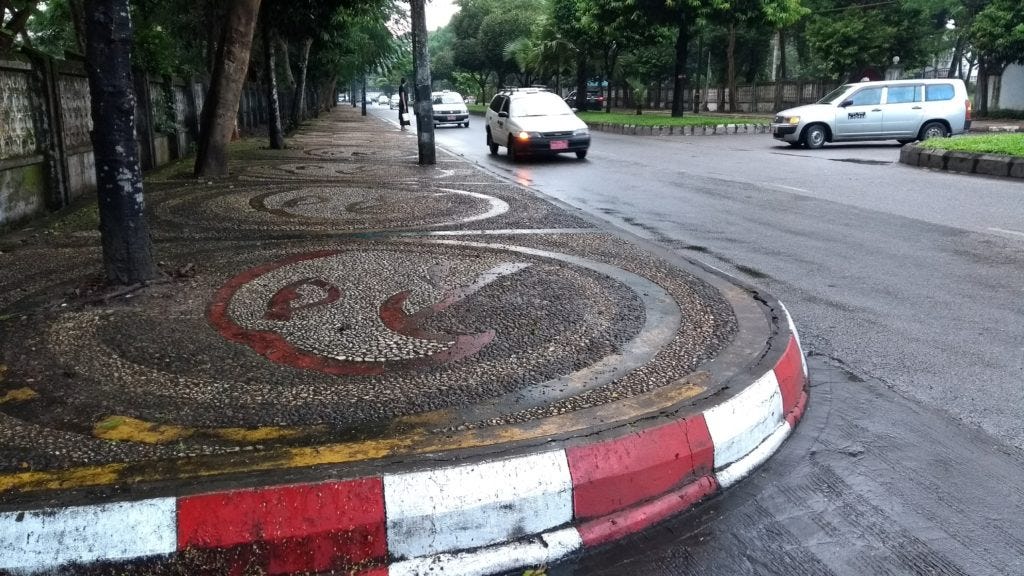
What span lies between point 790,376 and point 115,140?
14.2 feet

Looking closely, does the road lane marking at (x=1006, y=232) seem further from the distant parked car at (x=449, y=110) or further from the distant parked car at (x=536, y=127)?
the distant parked car at (x=449, y=110)

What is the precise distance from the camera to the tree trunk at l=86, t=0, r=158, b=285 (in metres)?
4.88

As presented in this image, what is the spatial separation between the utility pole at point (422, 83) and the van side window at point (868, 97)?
1169cm

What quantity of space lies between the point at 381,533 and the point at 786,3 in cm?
2888

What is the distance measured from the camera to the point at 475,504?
8.53 ft

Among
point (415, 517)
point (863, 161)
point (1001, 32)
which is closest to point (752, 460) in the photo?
point (415, 517)

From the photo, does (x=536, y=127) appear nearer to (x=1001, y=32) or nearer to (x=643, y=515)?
(x=643, y=515)

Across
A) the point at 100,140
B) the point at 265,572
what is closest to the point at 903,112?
the point at 100,140

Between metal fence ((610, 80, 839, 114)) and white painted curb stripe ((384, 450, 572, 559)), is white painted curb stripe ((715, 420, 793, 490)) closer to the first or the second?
white painted curb stripe ((384, 450, 572, 559))

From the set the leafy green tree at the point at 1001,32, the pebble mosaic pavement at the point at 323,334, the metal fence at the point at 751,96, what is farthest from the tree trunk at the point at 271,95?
the leafy green tree at the point at 1001,32

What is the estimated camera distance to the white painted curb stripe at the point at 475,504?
2531mm

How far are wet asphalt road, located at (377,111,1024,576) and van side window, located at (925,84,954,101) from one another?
10.5 m

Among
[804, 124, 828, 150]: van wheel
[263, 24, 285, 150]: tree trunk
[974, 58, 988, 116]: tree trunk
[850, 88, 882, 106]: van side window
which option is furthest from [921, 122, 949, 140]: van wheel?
[263, 24, 285, 150]: tree trunk

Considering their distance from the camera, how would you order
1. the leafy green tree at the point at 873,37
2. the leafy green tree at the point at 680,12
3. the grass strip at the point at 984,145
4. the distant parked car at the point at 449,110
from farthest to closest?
the leafy green tree at the point at 873,37
the distant parked car at the point at 449,110
the leafy green tree at the point at 680,12
the grass strip at the point at 984,145
